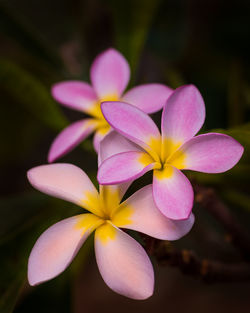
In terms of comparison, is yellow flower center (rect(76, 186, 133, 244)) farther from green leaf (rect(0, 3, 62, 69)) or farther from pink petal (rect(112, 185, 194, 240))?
green leaf (rect(0, 3, 62, 69))

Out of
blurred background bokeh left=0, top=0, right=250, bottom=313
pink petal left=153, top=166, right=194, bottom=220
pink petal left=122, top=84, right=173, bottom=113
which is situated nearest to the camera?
pink petal left=153, top=166, right=194, bottom=220

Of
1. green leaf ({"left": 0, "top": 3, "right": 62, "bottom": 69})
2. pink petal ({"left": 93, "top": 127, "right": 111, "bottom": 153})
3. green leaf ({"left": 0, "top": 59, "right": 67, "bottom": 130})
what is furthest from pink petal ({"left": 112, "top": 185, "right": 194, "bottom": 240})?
green leaf ({"left": 0, "top": 3, "right": 62, "bottom": 69})

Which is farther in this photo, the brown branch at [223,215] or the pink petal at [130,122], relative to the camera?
the brown branch at [223,215]

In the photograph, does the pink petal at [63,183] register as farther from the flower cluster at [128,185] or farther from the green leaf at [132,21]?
the green leaf at [132,21]

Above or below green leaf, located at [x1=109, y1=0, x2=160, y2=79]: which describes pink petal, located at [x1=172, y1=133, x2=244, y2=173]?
above

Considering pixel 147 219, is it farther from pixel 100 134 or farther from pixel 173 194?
pixel 100 134

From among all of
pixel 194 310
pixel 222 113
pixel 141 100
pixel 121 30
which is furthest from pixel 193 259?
pixel 194 310

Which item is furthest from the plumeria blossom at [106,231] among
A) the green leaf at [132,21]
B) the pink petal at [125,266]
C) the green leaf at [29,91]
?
the green leaf at [132,21]
